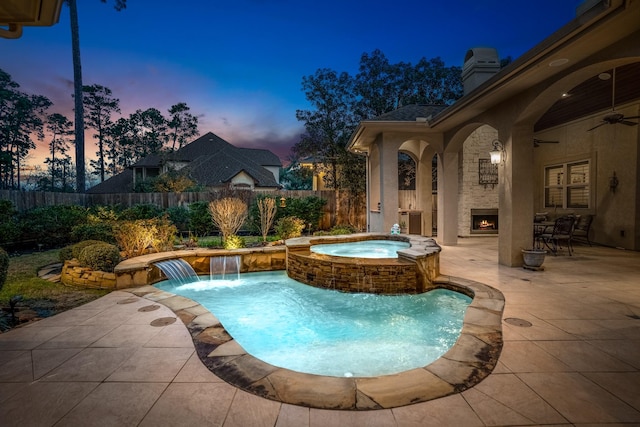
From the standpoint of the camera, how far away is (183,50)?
18.3 meters

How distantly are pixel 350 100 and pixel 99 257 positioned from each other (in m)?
15.1

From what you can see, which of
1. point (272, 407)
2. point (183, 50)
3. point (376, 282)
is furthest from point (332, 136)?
point (272, 407)

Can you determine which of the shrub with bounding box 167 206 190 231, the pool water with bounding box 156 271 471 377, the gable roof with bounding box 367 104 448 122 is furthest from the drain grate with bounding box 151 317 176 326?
the shrub with bounding box 167 206 190 231

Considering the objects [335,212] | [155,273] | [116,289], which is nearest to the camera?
[116,289]

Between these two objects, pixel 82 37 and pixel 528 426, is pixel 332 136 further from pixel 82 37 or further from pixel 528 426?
pixel 528 426

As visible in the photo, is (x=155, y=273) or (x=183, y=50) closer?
(x=155, y=273)

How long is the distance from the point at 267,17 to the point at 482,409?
796 inches

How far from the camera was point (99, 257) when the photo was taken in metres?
5.65

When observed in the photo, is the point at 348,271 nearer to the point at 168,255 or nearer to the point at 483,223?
the point at 168,255

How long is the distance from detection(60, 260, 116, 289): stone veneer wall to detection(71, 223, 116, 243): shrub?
1.93 metres

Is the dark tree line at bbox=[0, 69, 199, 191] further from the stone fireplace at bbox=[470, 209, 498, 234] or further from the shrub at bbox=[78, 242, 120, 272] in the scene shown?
the stone fireplace at bbox=[470, 209, 498, 234]

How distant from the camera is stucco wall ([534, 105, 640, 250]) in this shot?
7.82 meters

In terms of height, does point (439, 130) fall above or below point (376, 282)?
above

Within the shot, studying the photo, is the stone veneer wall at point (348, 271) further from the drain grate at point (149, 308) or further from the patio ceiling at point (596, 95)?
the patio ceiling at point (596, 95)
